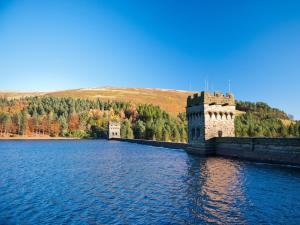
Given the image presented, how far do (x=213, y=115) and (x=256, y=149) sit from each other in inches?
470

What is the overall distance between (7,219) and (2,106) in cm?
20219

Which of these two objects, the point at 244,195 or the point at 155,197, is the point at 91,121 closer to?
the point at 155,197

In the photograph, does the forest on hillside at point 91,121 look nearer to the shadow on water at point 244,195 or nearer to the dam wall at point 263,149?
the dam wall at point 263,149

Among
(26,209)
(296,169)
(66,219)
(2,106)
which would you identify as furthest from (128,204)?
(2,106)

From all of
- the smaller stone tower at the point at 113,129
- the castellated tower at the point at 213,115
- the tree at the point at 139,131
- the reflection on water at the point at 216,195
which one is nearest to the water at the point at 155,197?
the reflection on water at the point at 216,195

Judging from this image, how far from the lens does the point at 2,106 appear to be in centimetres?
19988

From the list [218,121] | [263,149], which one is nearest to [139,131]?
[218,121]

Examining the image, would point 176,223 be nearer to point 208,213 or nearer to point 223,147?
point 208,213

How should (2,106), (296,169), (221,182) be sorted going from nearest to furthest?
(221,182)
(296,169)
(2,106)

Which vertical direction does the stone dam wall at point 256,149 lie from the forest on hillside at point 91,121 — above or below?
below

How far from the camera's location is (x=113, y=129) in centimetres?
14862

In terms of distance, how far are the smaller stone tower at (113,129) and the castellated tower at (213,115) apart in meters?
97.0

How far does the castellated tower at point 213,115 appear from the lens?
166 feet

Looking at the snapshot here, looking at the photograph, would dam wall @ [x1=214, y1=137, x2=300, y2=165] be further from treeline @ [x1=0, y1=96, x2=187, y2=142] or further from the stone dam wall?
treeline @ [x1=0, y1=96, x2=187, y2=142]
